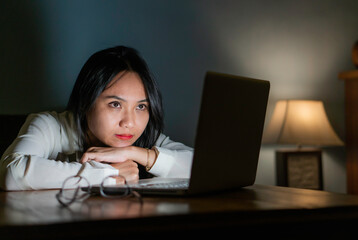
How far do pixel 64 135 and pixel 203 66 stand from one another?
3.22 feet

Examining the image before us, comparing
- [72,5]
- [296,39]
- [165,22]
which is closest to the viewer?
[72,5]

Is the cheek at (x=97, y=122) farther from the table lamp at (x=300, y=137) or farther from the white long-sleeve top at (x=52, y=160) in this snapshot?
the table lamp at (x=300, y=137)

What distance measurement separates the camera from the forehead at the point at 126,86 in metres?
1.59

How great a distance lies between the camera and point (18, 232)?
2.06 ft

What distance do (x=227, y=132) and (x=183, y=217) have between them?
1.01 feet

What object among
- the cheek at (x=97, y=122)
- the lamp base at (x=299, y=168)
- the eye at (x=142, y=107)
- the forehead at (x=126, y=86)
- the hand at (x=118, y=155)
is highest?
the forehead at (x=126, y=86)

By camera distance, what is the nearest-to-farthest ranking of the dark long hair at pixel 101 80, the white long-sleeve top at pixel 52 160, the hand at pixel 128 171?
the white long-sleeve top at pixel 52 160
the hand at pixel 128 171
the dark long hair at pixel 101 80

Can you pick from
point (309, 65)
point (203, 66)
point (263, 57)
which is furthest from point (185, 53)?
point (309, 65)

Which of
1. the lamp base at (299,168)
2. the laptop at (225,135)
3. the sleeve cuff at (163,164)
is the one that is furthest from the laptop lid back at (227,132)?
the lamp base at (299,168)

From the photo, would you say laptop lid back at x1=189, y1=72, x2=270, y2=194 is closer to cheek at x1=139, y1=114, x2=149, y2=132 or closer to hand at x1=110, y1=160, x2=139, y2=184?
hand at x1=110, y1=160, x2=139, y2=184

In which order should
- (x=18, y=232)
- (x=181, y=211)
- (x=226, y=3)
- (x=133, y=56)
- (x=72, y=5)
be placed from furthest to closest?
1. (x=226, y=3)
2. (x=72, y=5)
3. (x=133, y=56)
4. (x=181, y=211)
5. (x=18, y=232)

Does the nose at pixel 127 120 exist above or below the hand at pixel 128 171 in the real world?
above

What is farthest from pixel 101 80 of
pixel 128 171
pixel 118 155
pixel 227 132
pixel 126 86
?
pixel 227 132

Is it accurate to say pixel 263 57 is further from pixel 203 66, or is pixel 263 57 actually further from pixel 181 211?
pixel 181 211
